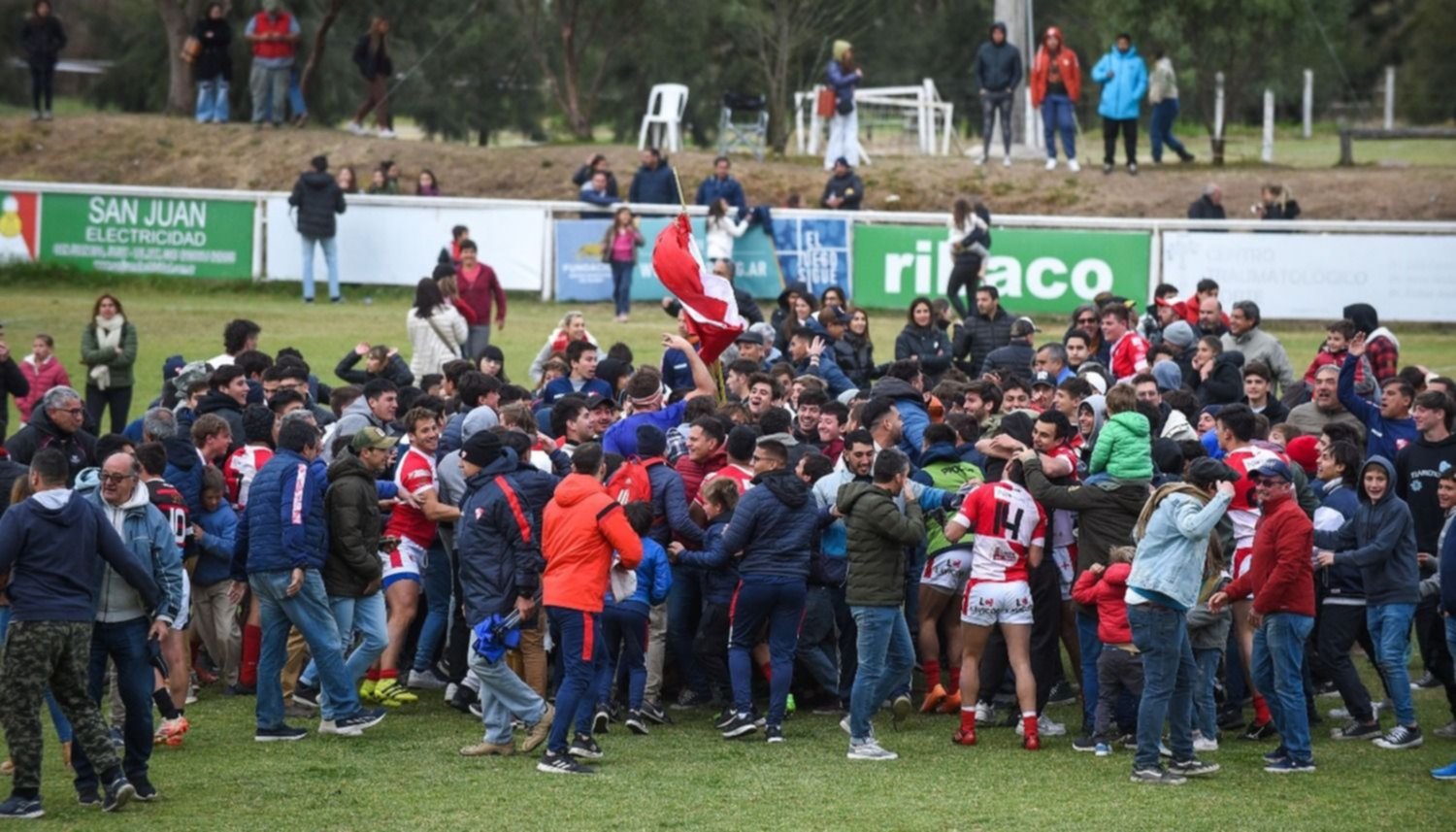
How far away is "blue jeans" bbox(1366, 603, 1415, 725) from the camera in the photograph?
418 inches

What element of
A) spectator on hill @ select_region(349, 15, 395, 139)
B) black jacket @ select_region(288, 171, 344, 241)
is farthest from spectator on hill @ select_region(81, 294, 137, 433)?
spectator on hill @ select_region(349, 15, 395, 139)

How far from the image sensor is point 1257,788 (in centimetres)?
980

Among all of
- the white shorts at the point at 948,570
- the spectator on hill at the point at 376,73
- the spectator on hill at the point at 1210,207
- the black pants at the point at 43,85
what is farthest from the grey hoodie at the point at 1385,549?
the black pants at the point at 43,85

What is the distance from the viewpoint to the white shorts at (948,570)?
1125cm

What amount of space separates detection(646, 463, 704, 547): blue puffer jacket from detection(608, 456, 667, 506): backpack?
0.03 m

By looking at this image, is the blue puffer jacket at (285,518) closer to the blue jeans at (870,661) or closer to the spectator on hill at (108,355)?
the blue jeans at (870,661)

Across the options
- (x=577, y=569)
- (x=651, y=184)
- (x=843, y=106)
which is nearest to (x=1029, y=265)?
(x=651, y=184)

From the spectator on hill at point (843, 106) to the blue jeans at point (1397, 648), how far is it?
18676 mm

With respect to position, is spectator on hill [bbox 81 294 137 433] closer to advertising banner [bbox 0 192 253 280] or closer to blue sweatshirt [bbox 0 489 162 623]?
blue sweatshirt [bbox 0 489 162 623]

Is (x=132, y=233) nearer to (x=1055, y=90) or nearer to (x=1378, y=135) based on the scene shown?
(x=1055, y=90)

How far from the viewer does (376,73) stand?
3238cm

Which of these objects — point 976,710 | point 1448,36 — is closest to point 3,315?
point 976,710

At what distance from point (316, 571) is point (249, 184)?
21.6m

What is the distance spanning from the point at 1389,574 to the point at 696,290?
6224mm
